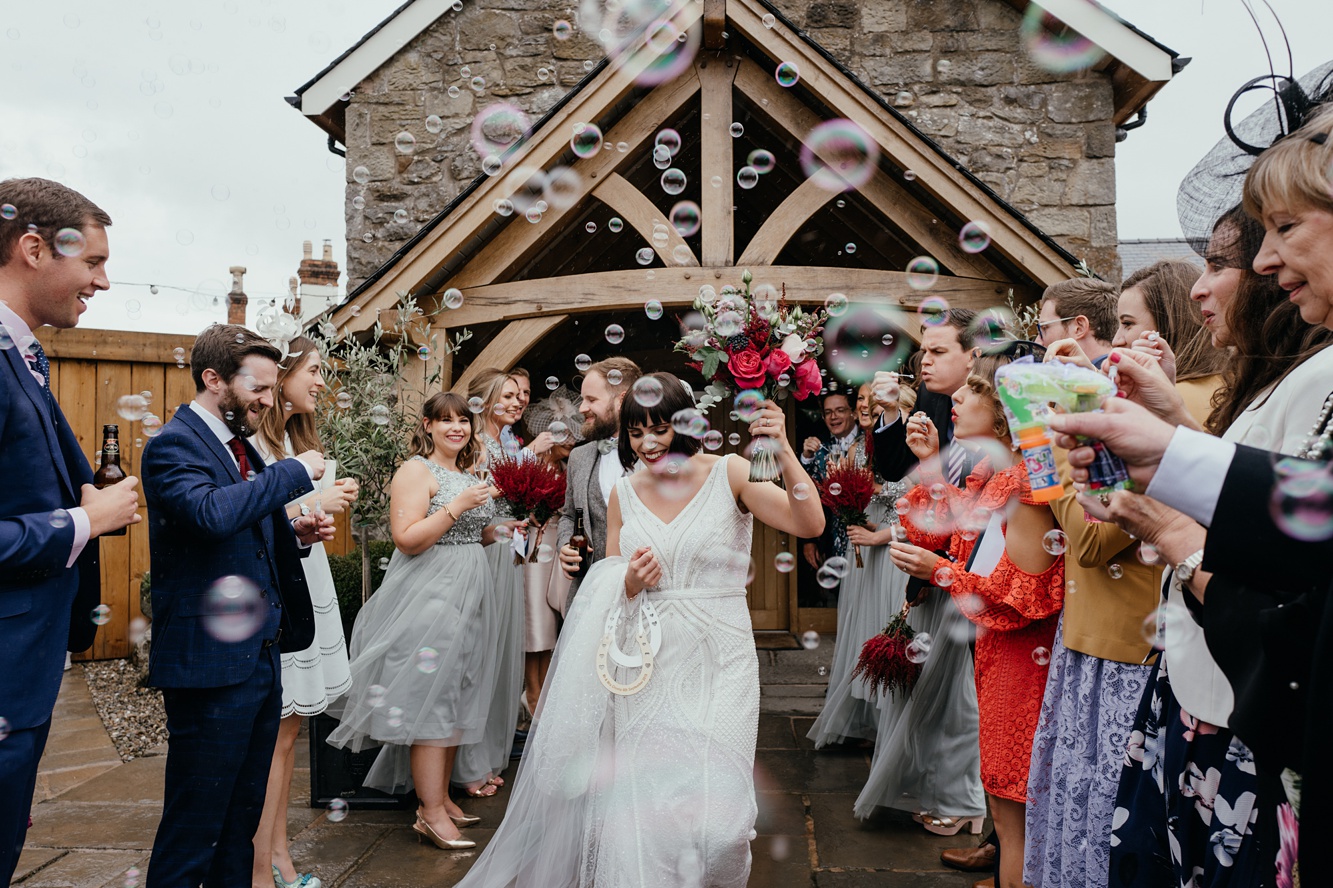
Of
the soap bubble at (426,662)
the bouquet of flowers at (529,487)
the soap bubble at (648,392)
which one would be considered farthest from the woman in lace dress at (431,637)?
the soap bubble at (648,392)

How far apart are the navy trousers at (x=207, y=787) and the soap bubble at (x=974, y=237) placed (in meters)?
4.80

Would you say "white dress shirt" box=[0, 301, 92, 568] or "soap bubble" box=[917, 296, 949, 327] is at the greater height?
"soap bubble" box=[917, 296, 949, 327]

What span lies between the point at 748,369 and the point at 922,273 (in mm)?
3424

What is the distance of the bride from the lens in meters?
2.79

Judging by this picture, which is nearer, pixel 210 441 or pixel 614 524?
pixel 210 441

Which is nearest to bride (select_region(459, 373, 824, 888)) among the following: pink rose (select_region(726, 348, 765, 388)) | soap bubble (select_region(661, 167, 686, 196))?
pink rose (select_region(726, 348, 765, 388))

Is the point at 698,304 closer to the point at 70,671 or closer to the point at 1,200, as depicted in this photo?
the point at 1,200

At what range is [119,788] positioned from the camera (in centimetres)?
495

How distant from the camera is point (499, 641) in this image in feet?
15.8

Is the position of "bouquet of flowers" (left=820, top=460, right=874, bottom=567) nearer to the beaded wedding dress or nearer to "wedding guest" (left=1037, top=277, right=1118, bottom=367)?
the beaded wedding dress

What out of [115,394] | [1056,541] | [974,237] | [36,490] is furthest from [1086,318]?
[115,394]

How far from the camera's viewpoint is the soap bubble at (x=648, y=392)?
3.18m

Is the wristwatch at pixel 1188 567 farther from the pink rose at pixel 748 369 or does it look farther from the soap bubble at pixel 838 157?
the soap bubble at pixel 838 157

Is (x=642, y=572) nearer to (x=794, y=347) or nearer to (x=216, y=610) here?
(x=794, y=347)
